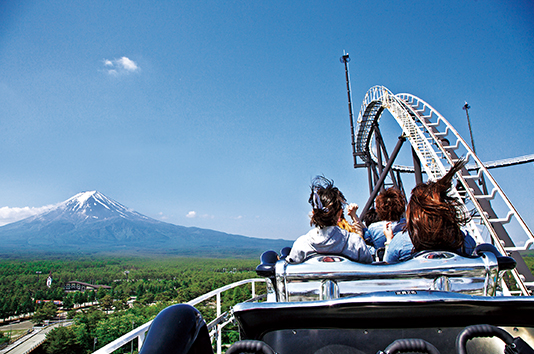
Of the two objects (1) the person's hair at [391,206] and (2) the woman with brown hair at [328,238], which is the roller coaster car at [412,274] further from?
(1) the person's hair at [391,206]

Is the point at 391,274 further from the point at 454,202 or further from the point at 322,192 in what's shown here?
the point at 322,192

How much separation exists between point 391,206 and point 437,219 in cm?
185

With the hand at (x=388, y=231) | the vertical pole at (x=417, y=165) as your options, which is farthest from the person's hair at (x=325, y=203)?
the vertical pole at (x=417, y=165)

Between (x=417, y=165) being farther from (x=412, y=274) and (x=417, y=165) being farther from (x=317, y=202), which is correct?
(x=412, y=274)

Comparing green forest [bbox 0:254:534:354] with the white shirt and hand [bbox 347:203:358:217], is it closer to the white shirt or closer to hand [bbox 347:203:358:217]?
the white shirt

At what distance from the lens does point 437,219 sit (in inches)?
64.8

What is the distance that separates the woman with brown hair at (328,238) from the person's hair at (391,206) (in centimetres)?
137

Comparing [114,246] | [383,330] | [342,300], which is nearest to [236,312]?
[342,300]

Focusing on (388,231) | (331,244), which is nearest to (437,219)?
(331,244)

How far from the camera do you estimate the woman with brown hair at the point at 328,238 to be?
2.08 meters

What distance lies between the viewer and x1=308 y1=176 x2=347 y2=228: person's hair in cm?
216

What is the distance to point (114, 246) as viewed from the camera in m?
181

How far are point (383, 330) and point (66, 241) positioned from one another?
21222cm

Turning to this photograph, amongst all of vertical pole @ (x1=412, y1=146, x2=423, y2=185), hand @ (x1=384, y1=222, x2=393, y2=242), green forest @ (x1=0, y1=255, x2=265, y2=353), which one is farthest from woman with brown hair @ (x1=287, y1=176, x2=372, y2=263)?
vertical pole @ (x1=412, y1=146, x2=423, y2=185)
